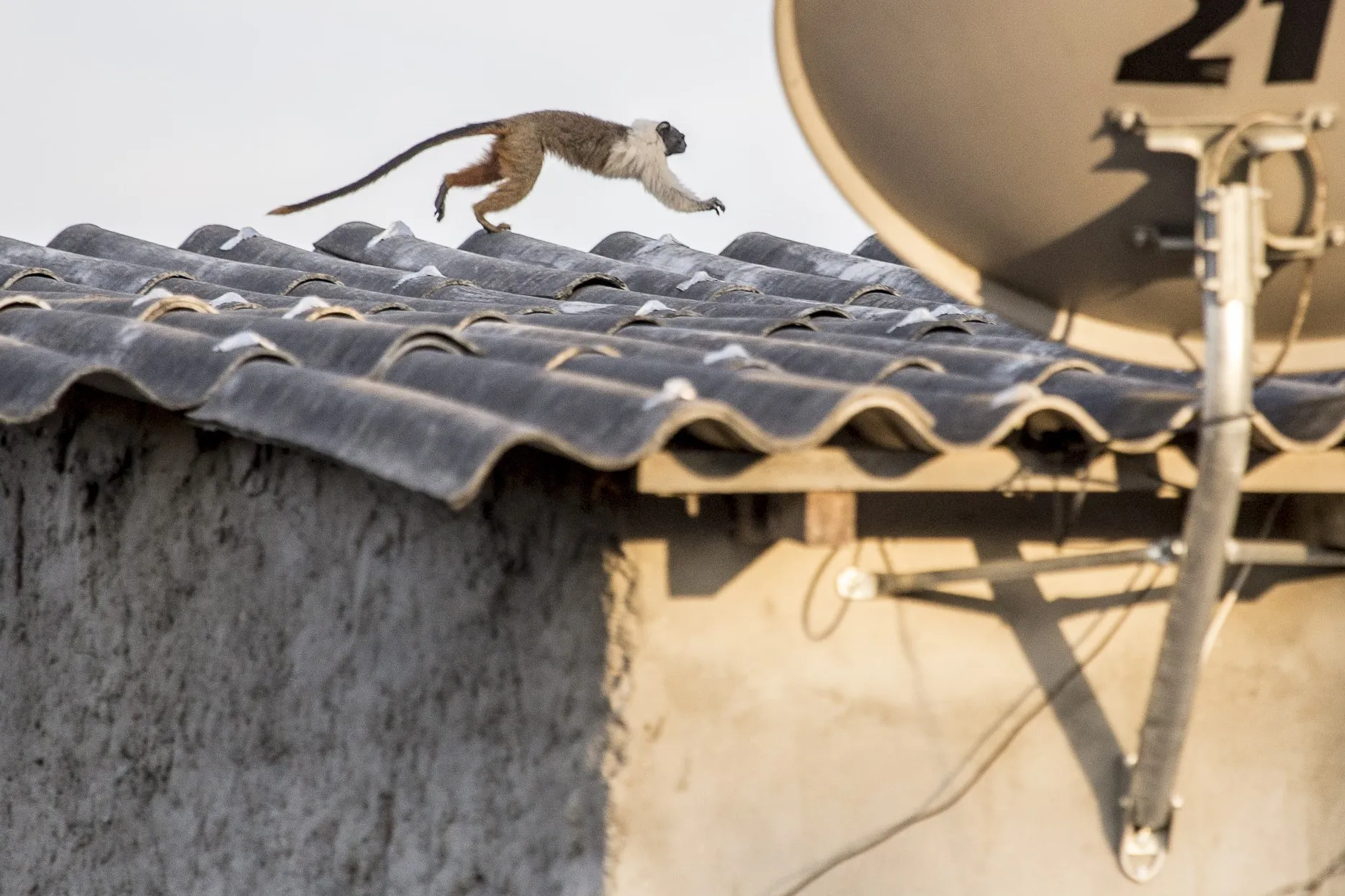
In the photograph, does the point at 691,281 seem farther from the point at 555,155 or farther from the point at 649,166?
the point at 649,166

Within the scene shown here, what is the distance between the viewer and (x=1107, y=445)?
8.75ft

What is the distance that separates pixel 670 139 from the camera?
11.6m

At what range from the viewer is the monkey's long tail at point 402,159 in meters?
9.54

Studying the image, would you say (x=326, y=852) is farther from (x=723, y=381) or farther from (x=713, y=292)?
(x=713, y=292)

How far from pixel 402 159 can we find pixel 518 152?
0.78 metres

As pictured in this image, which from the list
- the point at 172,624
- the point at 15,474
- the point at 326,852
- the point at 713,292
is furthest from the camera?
the point at 713,292

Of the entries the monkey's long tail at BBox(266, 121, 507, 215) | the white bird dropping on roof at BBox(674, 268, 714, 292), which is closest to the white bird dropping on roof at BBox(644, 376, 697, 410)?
the white bird dropping on roof at BBox(674, 268, 714, 292)

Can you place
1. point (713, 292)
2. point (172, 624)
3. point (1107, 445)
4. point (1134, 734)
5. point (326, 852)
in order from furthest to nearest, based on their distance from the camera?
point (713, 292)
point (172, 624)
point (326, 852)
point (1134, 734)
point (1107, 445)

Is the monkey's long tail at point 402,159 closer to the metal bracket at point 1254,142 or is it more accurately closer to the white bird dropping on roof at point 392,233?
the white bird dropping on roof at point 392,233

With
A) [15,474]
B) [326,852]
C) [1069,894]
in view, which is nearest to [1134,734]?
[1069,894]

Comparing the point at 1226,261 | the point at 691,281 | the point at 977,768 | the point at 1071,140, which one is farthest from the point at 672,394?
the point at 691,281

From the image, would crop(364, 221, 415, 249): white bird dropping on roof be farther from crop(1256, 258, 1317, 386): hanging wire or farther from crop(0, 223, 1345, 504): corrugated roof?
crop(1256, 258, 1317, 386): hanging wire

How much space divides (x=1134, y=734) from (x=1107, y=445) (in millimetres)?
736

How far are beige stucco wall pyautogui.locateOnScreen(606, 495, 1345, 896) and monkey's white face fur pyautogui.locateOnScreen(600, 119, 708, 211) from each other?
8503 millimetres
